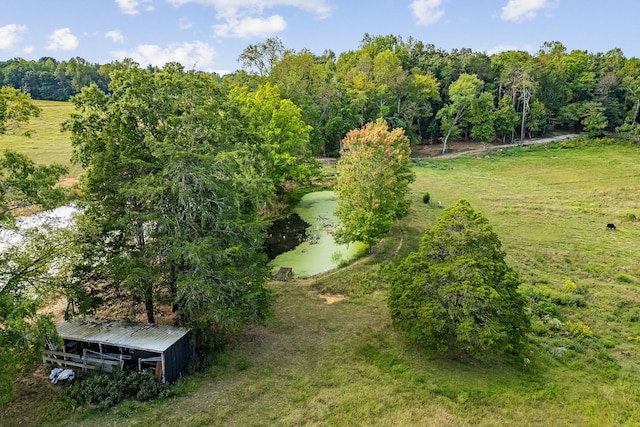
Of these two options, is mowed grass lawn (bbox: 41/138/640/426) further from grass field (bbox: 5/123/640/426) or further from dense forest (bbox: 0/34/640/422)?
dense forest (bbox: 0/34/640/422)

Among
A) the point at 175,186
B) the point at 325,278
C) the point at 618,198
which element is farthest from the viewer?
the point at 618,198

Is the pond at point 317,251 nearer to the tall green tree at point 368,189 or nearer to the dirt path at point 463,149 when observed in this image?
the tall green tree at point 368,189

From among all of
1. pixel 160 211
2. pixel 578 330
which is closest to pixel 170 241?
pixel 160 211

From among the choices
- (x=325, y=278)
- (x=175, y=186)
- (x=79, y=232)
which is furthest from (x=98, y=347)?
(x=325, y=278)

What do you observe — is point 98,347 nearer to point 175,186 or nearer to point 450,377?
point 175,186

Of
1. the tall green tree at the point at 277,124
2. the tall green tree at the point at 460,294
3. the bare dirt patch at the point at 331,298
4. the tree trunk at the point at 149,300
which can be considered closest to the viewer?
the tall green tree at the point at 460,294

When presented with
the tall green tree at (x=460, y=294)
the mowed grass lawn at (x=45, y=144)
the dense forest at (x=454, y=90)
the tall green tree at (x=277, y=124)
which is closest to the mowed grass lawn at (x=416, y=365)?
the tall green tree at (x=460, y=294)
